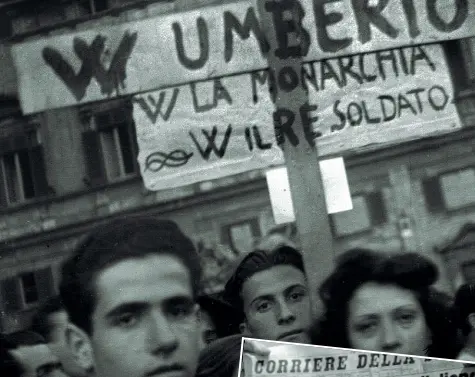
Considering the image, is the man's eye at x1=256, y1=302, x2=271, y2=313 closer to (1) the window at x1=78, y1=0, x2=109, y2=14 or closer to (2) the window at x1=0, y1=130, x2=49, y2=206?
(2) the window at x1=0, y1=130, x2=49, y2=206

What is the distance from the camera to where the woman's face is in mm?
4652

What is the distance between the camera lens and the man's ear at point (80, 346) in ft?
15.0

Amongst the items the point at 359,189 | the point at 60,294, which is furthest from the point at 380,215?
the point at 60,294

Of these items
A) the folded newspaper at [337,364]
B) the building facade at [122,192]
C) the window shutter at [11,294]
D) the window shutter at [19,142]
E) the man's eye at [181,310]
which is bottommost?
the folded newspaper at [337,364]

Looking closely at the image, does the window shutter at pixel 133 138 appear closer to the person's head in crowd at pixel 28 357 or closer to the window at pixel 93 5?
the window at pixel 93 5

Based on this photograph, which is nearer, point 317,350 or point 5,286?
point 317,350

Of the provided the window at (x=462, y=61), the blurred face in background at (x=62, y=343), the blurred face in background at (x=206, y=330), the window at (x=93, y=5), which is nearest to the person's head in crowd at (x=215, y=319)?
the blurred face in background at (x=206, y=330)

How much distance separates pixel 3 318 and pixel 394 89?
2733mm

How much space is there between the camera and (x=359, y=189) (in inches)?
186

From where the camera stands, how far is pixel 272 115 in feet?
15.6

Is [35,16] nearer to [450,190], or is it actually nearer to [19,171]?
[19,171]

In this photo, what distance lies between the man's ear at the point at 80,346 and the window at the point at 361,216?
160 cm

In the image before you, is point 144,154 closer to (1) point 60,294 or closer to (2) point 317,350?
(1) point 60,294

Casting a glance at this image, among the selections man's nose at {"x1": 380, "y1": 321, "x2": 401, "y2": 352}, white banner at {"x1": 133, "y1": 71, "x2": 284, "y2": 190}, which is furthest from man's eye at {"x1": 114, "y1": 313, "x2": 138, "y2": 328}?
man's nose at {"x1": 380, "y1": 321, "x2": 401, "y2": 352}
